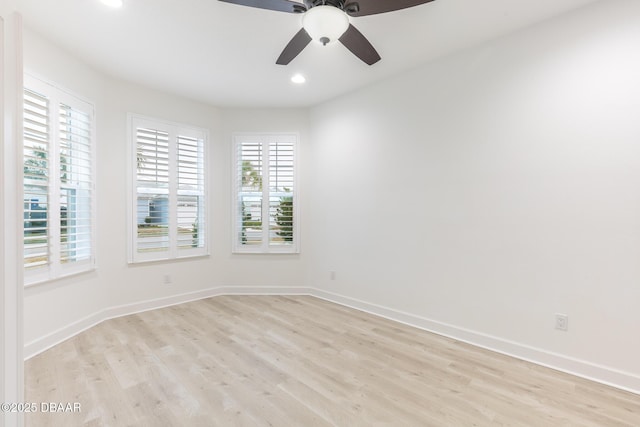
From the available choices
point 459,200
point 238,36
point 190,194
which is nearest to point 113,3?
point 238,36

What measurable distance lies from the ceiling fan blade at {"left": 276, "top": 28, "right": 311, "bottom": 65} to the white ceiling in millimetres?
310

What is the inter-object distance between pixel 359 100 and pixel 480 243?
91.6 inches

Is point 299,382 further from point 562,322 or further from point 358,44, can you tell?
point 358,44

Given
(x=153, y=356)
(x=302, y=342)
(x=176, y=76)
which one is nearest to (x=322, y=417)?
(x=302, y=342)

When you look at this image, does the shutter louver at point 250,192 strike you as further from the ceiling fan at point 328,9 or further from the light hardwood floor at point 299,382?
the ceiling fan at point 328,9

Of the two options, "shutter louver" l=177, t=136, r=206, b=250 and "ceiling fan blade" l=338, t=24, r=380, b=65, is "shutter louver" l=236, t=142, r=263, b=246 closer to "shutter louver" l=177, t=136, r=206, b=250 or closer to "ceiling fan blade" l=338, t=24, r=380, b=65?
"shutter louver" l=177, t=136, r=206, b=250

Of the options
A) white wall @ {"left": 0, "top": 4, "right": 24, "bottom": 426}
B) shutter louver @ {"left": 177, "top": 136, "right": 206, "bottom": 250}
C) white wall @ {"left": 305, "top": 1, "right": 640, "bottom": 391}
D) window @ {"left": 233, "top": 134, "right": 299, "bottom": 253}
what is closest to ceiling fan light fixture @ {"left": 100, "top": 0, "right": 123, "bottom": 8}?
white wall @ {"left": 0, "top": 4, "right": 24, "bottom": 426}

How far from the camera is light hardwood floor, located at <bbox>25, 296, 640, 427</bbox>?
6.25 ft

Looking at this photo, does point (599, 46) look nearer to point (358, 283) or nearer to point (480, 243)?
point (480, 243)

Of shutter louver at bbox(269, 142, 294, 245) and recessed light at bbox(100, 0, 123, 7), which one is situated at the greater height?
recessed light at bbox(100, 0, 123, 7)

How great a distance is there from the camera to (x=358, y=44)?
2307mm

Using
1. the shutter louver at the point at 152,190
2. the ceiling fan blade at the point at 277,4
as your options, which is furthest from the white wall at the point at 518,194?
the shutter louver at the point at 152,190

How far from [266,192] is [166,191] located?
4.51 feet

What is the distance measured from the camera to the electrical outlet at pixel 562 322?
2477 millimetres
